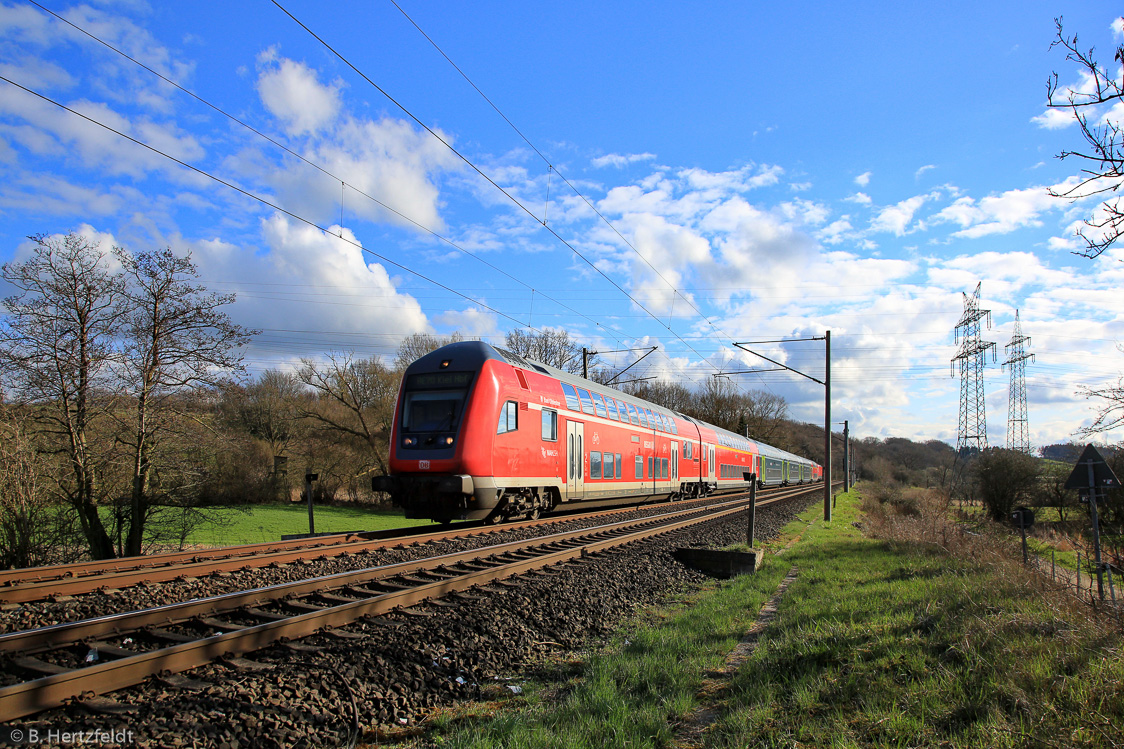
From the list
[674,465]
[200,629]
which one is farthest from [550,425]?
[674,465]

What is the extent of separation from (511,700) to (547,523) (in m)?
10.1

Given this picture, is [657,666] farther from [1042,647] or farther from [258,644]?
[258,644]

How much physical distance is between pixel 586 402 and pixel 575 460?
1.91 meters

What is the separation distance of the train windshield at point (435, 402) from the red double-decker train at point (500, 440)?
2cm

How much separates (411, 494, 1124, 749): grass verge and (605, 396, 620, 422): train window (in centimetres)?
1239

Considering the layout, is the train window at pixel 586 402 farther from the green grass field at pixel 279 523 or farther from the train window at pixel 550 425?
the green grass field at pixel 279 523

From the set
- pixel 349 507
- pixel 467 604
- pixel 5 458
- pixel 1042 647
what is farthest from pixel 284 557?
pixel 349 507

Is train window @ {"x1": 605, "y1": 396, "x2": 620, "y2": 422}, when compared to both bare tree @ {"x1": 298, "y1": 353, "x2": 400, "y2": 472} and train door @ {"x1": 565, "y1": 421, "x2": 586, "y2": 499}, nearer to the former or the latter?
train door @ {"x1": 565, "y1": 421, "x2": 586, "y2": 499}

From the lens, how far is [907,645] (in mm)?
4828

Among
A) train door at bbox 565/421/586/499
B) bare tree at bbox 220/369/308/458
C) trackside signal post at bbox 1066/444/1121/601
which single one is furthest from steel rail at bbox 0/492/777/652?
bare tree at bbox 220/369/308/458

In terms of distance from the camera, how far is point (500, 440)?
12977 millimetres

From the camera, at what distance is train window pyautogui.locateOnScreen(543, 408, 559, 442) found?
15.0 m

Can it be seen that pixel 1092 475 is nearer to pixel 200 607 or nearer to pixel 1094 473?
pixel 1094 473

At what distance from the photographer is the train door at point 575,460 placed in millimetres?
16141
